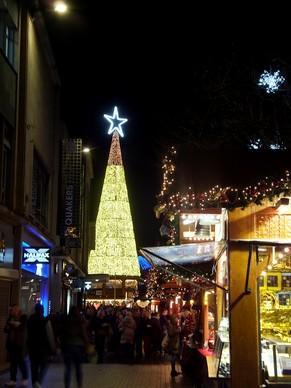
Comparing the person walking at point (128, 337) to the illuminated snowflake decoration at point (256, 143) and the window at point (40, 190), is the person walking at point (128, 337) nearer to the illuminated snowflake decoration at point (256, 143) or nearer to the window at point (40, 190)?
the window at point (40, 190)

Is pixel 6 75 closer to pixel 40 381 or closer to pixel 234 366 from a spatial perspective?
pixel 40 381

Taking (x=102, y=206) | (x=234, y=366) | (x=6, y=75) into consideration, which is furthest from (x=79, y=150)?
(x=102, y=206)

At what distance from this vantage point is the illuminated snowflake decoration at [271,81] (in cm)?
1402

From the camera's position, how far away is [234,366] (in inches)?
446

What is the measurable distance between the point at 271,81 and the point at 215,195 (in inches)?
149

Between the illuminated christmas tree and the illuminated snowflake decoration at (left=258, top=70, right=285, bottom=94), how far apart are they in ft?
137

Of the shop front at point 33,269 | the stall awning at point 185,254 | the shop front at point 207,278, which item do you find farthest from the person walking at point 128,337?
the stall awning at point 185,254

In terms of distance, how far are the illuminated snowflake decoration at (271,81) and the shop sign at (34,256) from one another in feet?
Result: 33.3

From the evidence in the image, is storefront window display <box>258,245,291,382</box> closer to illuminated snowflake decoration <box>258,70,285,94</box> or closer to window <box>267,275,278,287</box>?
window <box>267,275,278,287</box>

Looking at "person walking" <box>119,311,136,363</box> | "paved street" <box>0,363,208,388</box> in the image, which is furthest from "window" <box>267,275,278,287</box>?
"person walking" <box>119,311,136,363</box>

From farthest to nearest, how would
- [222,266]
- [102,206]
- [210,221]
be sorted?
[102,206] < [210,221] < [222,266]

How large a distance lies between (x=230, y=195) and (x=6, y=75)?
967cm

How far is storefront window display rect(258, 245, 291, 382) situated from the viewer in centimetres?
1175

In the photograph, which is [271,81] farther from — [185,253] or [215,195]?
[185,253]
